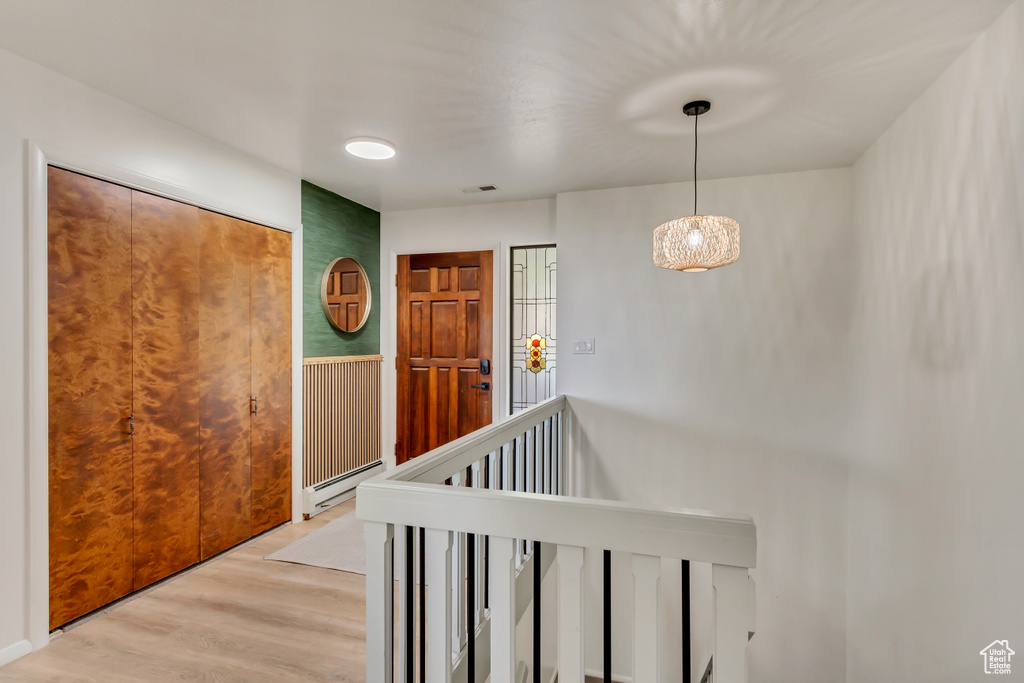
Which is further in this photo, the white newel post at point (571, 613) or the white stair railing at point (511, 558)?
the white newel post at point (571, 613)

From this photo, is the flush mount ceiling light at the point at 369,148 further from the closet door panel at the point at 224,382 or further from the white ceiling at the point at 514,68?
the closet door panel at the point at 224,382

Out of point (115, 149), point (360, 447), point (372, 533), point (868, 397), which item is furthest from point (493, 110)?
point (360, 447)

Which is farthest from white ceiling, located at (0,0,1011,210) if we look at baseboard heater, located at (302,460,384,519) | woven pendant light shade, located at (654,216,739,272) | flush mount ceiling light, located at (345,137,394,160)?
baseboard heater, located at (302,460,384,519)

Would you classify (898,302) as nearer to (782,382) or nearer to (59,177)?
(782,382)

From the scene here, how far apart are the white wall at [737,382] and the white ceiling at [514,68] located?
0.56 meters

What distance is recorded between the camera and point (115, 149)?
2289 millimetres

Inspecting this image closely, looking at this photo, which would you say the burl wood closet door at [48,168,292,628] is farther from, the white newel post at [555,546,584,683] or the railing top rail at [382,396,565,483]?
the white newel post at [555,546,584,683]

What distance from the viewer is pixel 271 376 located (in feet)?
10.6

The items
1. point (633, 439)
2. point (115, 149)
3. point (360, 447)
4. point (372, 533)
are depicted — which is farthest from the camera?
point (360, 447)

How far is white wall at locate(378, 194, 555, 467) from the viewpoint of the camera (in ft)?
13.2

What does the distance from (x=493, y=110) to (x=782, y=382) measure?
2439mm

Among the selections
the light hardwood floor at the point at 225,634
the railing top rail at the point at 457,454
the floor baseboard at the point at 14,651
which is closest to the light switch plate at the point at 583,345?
the railing top rail at the point at 457,454

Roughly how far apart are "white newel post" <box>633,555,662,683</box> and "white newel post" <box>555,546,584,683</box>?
13cm

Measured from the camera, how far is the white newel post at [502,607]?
132cm
